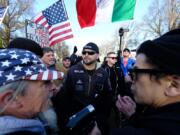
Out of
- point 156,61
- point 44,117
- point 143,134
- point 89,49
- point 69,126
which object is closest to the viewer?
point 143,134

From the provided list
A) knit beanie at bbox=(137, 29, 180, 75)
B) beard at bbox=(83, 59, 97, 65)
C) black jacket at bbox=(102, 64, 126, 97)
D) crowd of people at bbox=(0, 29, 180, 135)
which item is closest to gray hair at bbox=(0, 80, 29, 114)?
crowd of people at bbox=(0, 29, 180, 135)

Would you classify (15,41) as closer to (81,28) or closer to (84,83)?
(84,83)

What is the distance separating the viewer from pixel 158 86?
172 cm

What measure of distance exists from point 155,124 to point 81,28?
4992 mm

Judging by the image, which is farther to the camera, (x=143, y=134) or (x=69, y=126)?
(x=69, y=126)

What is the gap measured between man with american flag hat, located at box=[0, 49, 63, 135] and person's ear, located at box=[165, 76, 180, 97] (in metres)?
0.73

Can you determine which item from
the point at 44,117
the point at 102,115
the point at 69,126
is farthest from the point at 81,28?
the point at 44,117

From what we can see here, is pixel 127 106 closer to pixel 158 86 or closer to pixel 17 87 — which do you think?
pixel 158 86

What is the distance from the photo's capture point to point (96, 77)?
4508 mm

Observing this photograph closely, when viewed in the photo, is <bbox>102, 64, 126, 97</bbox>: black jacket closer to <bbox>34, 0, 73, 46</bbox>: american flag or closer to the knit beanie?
<bbox>34, 0, 73, 46</bbox>: american flag

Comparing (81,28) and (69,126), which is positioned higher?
(81,28)

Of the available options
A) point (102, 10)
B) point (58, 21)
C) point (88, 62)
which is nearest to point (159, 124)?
point (88, 62)

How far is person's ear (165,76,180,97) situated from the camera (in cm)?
165

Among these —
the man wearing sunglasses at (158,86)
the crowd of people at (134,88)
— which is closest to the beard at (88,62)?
the crowd of people at (134,88)
